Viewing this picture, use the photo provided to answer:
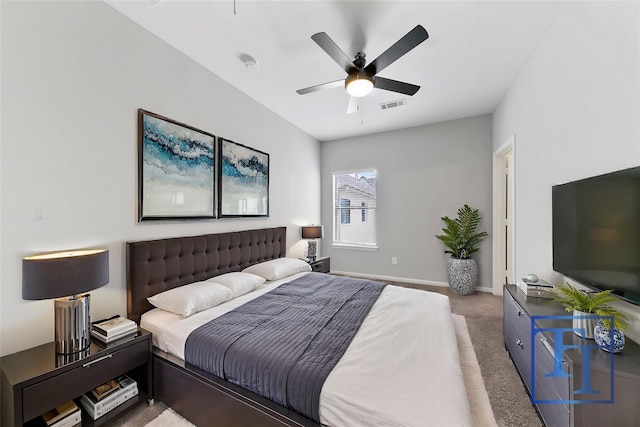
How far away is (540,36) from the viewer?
2.18m

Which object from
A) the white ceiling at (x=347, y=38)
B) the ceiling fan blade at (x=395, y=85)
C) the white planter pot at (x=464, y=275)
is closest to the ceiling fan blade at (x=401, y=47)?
the ceiling fan blade at (x=395, y=85)

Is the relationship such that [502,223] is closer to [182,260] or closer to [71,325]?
[182,260]

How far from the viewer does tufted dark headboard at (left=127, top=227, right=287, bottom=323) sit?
6.50 feet

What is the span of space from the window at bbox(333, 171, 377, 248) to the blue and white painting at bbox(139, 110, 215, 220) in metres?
3.01

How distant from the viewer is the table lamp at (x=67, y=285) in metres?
1.32

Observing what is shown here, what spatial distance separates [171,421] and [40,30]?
8.63 feet

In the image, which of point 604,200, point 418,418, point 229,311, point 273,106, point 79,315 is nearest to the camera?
point 418,418

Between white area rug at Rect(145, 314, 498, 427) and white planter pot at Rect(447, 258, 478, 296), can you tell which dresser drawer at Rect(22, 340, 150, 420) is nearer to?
white area rug at Rect(145, 314, 498, 427)

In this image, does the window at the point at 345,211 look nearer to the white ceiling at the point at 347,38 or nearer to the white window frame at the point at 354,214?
the white window frame at the point at 354,214

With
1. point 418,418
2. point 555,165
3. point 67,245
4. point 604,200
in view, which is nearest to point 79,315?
point 67,245

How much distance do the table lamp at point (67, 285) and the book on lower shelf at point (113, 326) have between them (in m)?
0.08

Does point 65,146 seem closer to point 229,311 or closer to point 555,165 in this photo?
point 229,311

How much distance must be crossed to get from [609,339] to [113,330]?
276cm

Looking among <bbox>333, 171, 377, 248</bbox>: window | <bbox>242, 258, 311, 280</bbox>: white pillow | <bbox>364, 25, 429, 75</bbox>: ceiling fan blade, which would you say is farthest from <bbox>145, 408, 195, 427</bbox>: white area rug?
<bbox>333, 171, 377, 248</bbox>: window
